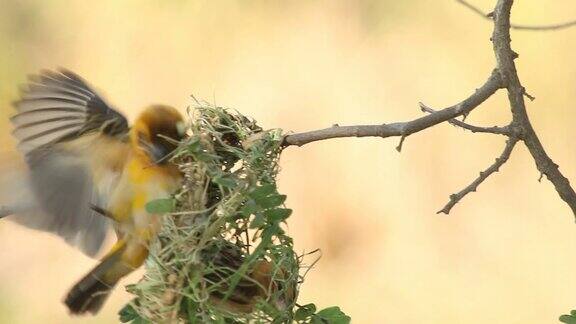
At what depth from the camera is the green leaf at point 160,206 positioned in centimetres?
129

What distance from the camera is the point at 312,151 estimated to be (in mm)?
3768

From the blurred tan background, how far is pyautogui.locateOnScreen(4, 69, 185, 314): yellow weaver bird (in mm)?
1693

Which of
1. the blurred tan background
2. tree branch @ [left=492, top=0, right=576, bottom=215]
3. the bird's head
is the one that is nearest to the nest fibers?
the bird's head

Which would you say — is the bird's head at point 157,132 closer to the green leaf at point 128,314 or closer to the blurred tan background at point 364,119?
the green leaf at point 128,314

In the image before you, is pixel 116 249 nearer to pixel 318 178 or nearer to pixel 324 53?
pixel 318 178

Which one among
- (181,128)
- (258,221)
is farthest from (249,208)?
(181,128)

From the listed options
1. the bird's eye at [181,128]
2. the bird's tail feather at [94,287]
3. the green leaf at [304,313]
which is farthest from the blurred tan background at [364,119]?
the green leaf at [304,313]

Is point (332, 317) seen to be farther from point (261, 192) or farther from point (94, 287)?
point (94, 287)

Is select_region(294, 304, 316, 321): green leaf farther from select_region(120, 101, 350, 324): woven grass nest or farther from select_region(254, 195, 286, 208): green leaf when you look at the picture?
select_region(254, 195, 286, 208): green leaf

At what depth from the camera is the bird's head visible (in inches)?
58.6

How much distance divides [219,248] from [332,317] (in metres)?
0.18

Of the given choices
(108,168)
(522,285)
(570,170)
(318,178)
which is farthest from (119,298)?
(108,168)

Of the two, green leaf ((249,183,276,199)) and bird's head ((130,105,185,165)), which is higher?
bird's head ((130,105,185,165))

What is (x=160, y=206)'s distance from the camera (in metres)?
1.30
